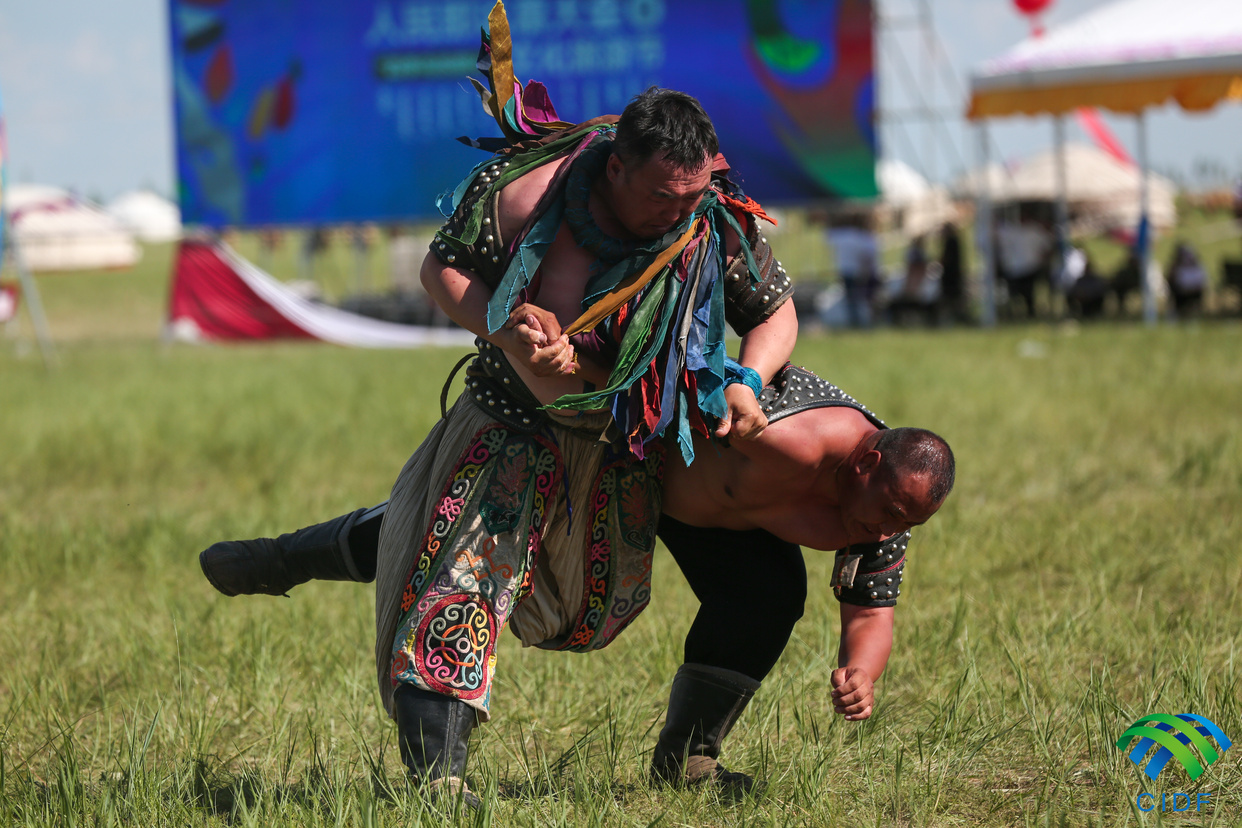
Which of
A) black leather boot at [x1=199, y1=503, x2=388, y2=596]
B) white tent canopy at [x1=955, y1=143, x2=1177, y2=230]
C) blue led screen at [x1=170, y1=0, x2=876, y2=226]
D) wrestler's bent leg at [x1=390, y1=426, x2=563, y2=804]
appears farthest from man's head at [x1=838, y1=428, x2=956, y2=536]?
white tent canopy at [x1=955, y1=143, x2=1177, y2=230]

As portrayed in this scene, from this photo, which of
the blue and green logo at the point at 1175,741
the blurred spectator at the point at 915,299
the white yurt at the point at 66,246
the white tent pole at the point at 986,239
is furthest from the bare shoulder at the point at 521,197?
the white yurt at the point at 66,246

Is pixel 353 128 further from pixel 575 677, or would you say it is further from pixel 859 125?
pixel 575 677

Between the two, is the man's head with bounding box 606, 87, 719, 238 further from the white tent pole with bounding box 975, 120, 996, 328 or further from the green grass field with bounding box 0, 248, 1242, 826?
the white tent pole with bounding box 975, 120, 996, 328

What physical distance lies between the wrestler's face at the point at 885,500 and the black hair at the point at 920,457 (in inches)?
0.5

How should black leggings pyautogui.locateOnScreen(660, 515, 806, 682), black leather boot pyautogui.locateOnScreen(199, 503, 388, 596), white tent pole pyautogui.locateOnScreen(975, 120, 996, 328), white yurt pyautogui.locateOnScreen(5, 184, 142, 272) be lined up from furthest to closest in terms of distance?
white yurt pyautogui.locateOnScreen(5, 184, 142, 272) → white tent pole pyautogui.locateOnScreen(975, 120, 996, 328) → black leather boot pyautogui.locateOnScreen(199, 503, 388, 596) → black leggings pyautogui.locateOnScreen(660, 515, 806, 682)

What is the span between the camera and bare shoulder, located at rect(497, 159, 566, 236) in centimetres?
239

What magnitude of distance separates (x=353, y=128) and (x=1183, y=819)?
1550cm

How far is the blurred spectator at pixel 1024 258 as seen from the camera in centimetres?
1586

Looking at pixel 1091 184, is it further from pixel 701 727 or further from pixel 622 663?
pixel 701 727

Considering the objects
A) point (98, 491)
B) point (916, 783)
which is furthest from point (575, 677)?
point (98, 491)

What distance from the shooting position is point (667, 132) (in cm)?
221

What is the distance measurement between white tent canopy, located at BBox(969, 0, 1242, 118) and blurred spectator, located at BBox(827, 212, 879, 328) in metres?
2.84

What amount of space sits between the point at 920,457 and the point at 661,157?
0.72m

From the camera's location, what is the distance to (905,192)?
35.1 meters
